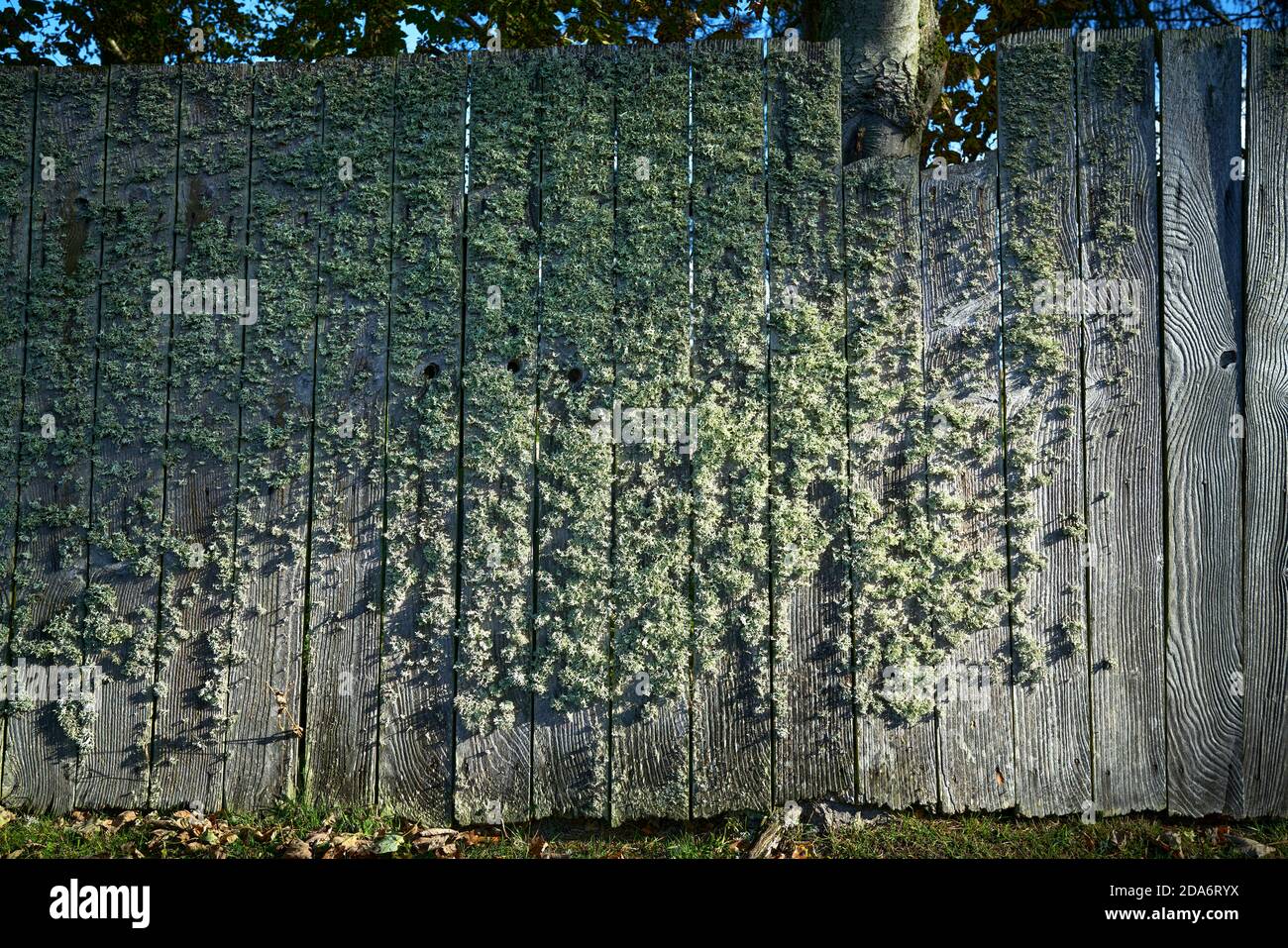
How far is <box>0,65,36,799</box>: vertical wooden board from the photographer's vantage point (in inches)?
117

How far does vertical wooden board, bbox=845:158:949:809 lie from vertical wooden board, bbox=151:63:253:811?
2290mm

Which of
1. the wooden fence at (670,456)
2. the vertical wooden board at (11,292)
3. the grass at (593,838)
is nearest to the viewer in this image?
the grass at (593,838)

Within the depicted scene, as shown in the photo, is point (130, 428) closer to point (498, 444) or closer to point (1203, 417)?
point (498, 444)

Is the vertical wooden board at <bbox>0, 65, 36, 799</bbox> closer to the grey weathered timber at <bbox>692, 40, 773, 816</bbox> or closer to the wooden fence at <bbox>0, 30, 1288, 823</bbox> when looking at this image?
the wooden fence at <bbox>0, 30, 1288, 823</bbox>

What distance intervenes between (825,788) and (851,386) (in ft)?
4.74

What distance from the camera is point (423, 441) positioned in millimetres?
2949

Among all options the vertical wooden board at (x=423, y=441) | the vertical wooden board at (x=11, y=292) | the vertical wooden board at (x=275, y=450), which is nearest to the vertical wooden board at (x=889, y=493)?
the vertical wooden board at (x=423, y=441)

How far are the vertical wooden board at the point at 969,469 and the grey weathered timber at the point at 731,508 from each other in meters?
0.62

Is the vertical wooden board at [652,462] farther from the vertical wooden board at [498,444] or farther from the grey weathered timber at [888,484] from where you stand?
the grey weathered timber at [888,484]

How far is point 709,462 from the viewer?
114 inches

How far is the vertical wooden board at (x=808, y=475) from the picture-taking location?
9.43ft

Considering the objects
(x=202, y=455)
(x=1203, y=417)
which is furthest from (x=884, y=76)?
(x=202, y=455)

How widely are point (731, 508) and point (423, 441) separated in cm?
115

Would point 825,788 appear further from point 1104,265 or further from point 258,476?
point 258,476
